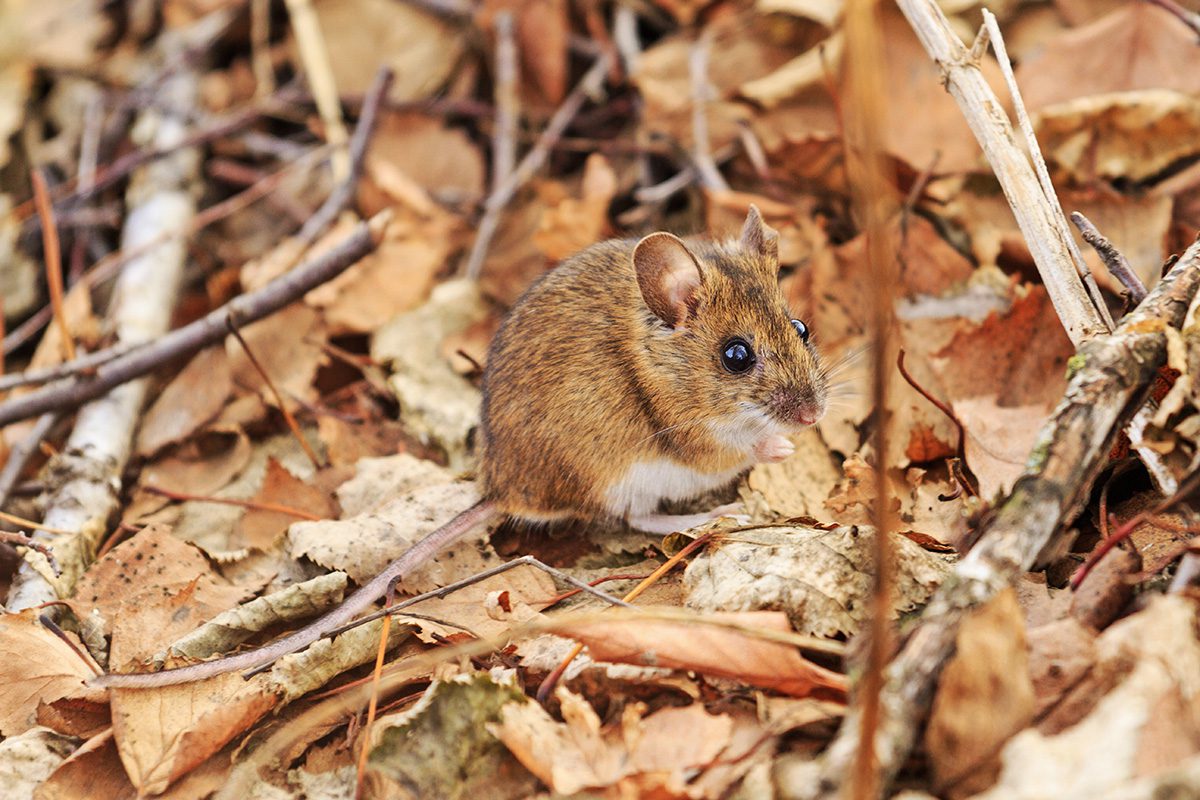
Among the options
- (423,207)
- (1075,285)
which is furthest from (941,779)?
(423,207)

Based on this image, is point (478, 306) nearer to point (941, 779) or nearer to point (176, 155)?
point (176, 155)

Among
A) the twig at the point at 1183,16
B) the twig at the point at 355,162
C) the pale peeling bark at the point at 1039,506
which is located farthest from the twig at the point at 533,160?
the pale peeling bark at the point at 1039,506

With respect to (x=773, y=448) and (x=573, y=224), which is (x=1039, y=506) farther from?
(x=573, y=224)

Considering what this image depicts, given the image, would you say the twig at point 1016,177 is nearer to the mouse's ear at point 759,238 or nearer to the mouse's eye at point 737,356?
the mouse's ear at point 759,238

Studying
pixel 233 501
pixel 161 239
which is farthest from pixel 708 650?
pixel 161 239

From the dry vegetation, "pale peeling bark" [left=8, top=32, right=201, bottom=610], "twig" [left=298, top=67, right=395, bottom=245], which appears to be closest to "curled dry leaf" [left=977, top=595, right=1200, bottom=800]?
the dry vegetation

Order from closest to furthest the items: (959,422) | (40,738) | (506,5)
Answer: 1. (40,738)
2. (959,422)
3. (506,5)
